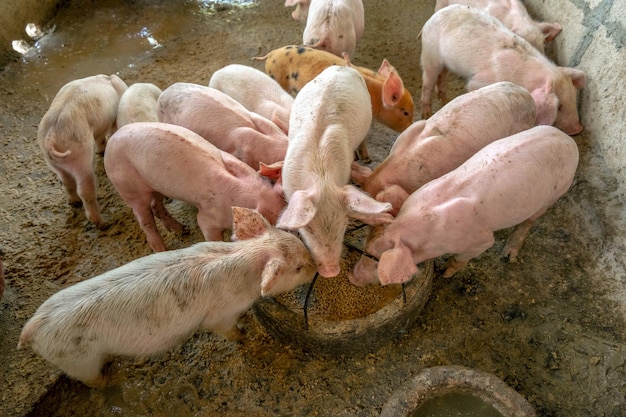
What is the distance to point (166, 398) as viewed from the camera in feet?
8.51

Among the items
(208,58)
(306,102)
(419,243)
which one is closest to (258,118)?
(306,102)

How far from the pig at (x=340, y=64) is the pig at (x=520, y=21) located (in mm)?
1082

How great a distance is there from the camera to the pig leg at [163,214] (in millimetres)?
3222

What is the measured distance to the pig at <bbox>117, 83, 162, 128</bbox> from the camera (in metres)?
3.35

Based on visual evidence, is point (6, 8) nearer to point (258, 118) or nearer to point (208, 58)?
point (208, 58)

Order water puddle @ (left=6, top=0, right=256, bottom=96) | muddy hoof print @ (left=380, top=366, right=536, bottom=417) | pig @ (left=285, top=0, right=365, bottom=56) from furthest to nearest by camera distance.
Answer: water puddle @ (left=6, top=0, right=256, bottom=96), pig @ (left=285, top=0, right=365, bottom=56), muddy hoof print @ (left=380, top=366, right=536, bottom=417)

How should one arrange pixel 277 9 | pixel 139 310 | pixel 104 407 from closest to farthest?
pixel 139 310 → pixel 104 407 → pixel 277 9

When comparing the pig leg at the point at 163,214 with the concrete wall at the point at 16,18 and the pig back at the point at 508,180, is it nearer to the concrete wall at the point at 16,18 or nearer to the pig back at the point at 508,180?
the pig back at the point at 508,180

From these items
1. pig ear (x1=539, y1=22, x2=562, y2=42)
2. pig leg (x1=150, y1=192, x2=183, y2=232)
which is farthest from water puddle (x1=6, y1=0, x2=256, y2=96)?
pig ear (x1=539, y1=22, x2=562, y2=42)

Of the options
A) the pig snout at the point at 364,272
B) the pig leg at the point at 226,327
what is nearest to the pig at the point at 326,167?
the pig snout at the point at 364,272

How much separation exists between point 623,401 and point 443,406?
1042mm

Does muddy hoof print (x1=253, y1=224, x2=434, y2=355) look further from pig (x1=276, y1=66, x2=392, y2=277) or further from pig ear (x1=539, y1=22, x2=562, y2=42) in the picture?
pig ear (x1=539, y1=22, x2=562, y2=42)

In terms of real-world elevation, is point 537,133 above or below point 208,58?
above

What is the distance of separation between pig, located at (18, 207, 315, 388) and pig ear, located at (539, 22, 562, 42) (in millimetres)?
2823
